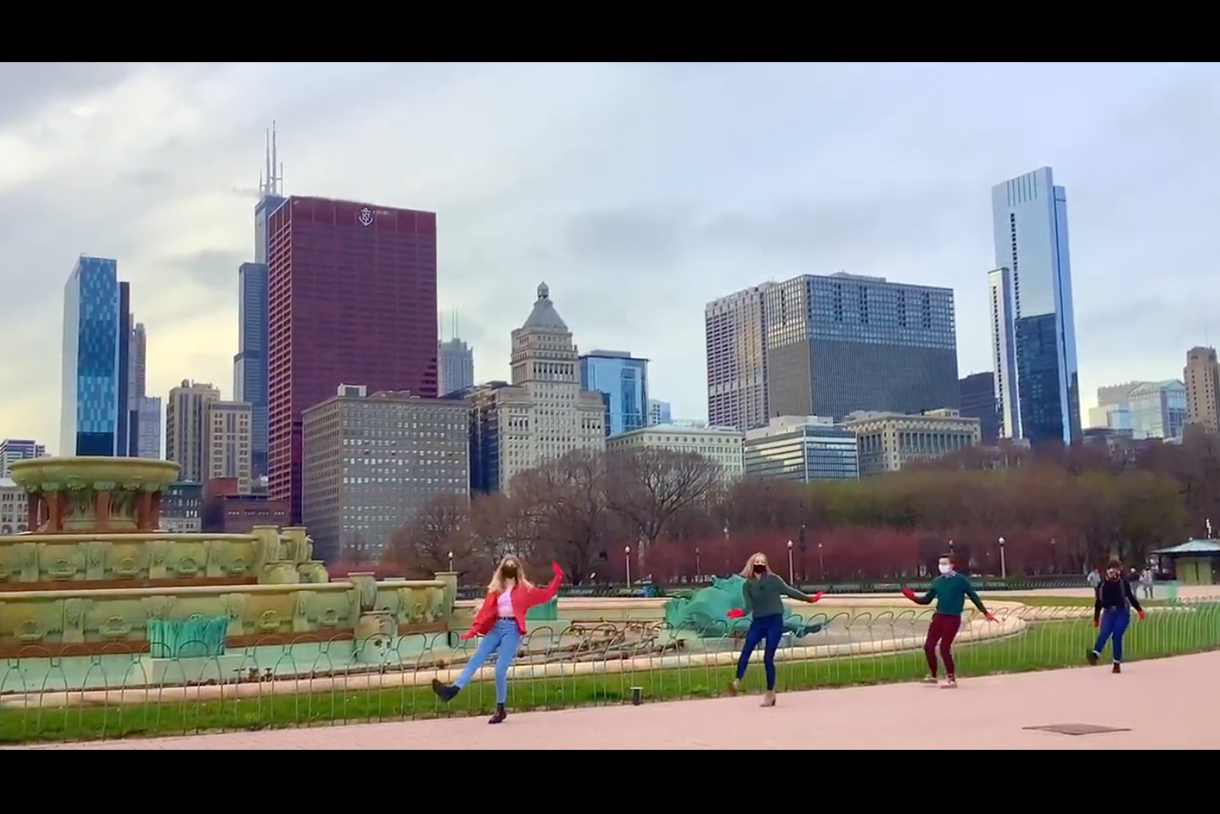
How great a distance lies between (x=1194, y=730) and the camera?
965cm

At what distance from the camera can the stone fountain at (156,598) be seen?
18141 mm

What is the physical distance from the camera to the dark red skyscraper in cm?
18712

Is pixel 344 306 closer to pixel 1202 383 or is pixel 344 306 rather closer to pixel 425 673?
pixel 1202 383

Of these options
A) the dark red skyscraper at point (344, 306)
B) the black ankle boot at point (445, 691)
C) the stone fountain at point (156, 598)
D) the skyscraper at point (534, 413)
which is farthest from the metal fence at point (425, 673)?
the dark red skyscraper at point (344, 306)

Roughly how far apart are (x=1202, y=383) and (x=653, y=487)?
120606 millimetres

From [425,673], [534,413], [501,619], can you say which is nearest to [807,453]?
[534,413]

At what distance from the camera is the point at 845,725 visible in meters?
10.6

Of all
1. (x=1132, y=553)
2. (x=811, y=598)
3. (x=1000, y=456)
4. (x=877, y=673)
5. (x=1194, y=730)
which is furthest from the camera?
(x=1000, y=456)

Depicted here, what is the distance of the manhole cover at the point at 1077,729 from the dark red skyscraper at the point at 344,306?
17845 cm

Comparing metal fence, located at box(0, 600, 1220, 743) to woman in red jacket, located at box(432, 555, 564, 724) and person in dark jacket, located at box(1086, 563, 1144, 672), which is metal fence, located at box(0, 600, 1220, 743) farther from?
Answer: person in dark jacket, located at box(1086, 563, 1144, 672)
